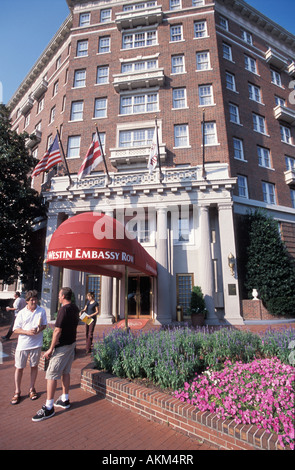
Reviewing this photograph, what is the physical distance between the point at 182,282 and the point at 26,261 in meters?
11.7

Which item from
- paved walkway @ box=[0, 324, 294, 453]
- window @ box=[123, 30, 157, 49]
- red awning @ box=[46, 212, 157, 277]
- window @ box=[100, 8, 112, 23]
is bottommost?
paved walkway @ box=[0, 324, 294, 453]

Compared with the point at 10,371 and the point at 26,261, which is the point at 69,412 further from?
the point at 26,261

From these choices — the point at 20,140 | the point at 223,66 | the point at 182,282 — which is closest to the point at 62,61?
the point at 20,140

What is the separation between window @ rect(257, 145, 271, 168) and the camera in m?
22.6

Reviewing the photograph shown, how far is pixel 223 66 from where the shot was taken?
910 inches

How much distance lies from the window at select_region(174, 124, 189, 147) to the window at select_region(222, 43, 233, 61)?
9.06 metres

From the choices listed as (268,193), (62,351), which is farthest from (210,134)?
(62,351)

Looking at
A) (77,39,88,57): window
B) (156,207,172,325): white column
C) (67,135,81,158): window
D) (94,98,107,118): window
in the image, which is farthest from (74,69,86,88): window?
(156,207,172,325): white column

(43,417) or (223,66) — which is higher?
(223,66)

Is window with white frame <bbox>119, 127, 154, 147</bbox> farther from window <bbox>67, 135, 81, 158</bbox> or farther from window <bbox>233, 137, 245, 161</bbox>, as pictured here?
window <bbox>233, 137, 245, 161</bbox>

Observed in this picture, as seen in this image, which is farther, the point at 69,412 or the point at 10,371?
the point at 10,371

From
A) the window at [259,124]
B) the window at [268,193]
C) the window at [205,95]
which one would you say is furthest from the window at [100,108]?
the window at [268,193]

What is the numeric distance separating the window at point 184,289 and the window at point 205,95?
13.9 meters

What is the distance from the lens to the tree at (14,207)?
18.3 metres
